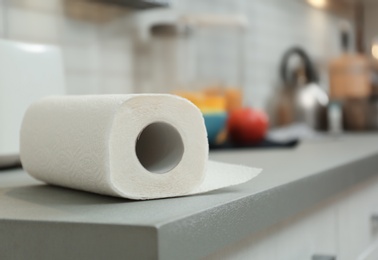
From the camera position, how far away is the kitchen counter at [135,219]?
1.45 ft

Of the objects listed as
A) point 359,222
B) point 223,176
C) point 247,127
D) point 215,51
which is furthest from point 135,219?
point 215,51

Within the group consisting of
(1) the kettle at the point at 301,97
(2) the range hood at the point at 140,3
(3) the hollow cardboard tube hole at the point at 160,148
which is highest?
(2) the range hood at the point at 140,3

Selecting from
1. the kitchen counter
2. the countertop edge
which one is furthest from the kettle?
the kitchen counter

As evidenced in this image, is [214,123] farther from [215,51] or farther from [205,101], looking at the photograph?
[215,51]

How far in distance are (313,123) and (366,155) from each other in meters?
1.12

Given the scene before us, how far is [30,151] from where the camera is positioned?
0.69 m

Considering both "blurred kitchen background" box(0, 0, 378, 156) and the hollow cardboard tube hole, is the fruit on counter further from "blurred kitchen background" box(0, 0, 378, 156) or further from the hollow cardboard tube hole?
the hollow cardboard tube hole

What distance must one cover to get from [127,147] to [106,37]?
0.88m

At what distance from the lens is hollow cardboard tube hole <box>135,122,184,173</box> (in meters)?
0.59

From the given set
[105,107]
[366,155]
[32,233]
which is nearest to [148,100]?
[105,107]

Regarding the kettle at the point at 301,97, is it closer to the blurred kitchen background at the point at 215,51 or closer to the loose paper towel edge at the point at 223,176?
the blurred kitchen background at the point at 215,51

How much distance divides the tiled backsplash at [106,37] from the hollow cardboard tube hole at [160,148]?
0.59 meters

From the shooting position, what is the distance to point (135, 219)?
1.50 ft

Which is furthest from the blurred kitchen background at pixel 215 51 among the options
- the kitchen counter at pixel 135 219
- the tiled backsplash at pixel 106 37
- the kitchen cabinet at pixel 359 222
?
the kitchen counter at pixel 135 219
